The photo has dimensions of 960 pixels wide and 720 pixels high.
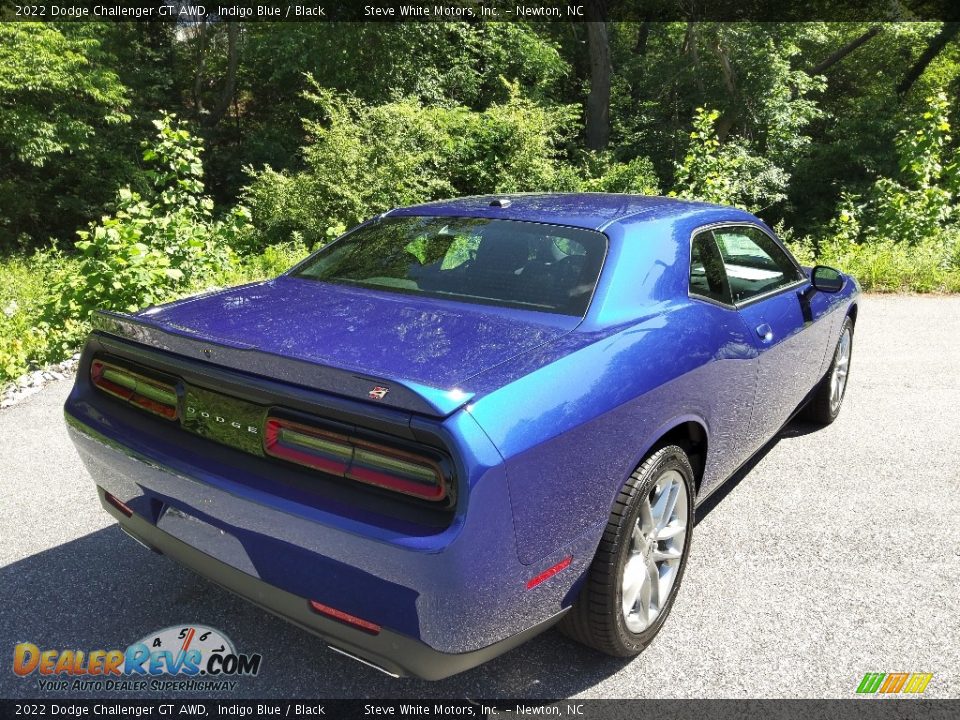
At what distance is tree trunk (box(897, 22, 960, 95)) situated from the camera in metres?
22.3

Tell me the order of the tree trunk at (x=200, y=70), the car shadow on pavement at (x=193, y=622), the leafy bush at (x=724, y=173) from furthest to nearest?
1. the tree trunk at (x=200, y=70)
2. the leafy bush at (x=724, y=173)
3. the car shadow on pavement at (x=193, y=622)

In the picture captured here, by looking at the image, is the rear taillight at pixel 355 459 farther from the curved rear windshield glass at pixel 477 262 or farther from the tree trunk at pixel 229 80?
the tree trunk at pixel 229 80

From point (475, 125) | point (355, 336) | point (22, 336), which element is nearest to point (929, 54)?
point (475, 125)

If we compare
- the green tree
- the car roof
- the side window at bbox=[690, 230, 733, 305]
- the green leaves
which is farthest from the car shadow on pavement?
the green tree

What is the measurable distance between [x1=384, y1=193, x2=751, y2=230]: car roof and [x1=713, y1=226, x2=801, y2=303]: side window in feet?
0.46

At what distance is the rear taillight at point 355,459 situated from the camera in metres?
1.79

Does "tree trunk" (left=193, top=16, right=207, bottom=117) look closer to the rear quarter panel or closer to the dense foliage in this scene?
the dense foliage

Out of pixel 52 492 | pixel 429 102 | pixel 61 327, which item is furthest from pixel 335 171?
pixel 52 492

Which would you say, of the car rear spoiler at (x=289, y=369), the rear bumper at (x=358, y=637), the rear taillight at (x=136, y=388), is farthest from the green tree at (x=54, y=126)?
the rear bumper at (x=358, y=637)

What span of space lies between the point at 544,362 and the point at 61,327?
5988 millimetres

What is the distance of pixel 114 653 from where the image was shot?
2.47 meters

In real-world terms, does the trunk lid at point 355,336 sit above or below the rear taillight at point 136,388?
above

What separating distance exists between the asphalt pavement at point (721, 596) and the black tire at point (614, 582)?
0.16 metres

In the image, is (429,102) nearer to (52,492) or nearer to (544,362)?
(52,492)
